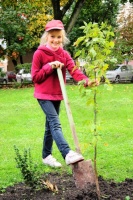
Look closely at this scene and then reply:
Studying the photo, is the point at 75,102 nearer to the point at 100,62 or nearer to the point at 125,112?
the point at 125,112

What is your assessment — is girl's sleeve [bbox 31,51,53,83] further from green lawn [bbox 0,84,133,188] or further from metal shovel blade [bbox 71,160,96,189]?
metal shovel blade [bbox 71,160,96,189]

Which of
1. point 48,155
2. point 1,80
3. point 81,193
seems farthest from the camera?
point 1,80

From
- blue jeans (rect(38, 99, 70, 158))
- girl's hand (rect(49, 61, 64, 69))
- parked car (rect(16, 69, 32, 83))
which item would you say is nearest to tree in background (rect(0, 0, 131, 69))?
parked car (rect(16, 69, 32, 83))

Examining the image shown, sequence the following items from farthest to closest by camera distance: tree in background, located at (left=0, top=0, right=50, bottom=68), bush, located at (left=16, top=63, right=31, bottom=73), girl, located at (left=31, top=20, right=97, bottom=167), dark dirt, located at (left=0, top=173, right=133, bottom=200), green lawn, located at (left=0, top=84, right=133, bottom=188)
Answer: tree in background, located at (left=0, top=0, right=50, bottom=68) < bush, located at (left=16, top=63, right=31, bottom=73) < green lawn, located at (left=0, top=84, right=133, bottom=188) < girl, located at (left=31, top=20, right=97, bottom=167) < dark dirt, located at (left=0, top=173, right=133, bottom=200)

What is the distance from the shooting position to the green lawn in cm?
518

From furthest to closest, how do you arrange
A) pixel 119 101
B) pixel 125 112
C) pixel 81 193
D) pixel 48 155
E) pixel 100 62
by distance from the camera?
1. pixel 119 101
2. pixel 125 112
3. pixel 48 155
4. pixel 81 193
5. pixel 100 62

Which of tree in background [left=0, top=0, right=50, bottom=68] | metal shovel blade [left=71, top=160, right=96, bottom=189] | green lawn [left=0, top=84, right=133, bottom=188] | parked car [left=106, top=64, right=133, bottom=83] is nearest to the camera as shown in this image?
metal shovel blade [left=71, top=160, right=96, bottom=189]

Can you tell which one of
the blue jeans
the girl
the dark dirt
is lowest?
the dark dirt

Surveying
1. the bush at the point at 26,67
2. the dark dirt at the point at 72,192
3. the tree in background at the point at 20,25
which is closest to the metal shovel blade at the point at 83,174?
the dark dirt at the point at 72,192

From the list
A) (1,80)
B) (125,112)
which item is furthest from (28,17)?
(125,112)

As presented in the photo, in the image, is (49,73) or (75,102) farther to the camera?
(75,102)

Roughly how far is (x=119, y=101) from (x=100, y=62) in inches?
392

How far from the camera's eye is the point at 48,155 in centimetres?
552

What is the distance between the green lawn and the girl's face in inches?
35.5
